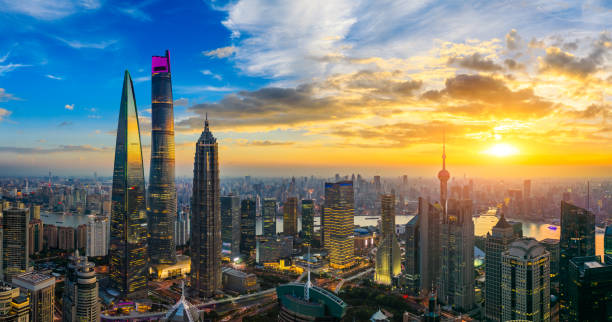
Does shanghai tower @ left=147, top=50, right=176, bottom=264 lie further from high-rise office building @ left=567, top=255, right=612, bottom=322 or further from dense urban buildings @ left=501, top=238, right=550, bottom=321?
high-rise office building @ left=567, top=255, right=612, bottom=322

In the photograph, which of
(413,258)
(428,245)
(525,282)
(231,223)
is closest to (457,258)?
(428,245)

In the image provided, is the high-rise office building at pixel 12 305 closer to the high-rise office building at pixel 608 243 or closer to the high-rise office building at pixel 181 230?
the high-rise office building at pixel 181 230

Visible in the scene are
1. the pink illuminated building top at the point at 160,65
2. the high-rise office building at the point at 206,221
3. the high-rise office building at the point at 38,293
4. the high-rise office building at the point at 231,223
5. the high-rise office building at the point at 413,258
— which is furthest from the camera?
the high-rise office building at the point at 231,223

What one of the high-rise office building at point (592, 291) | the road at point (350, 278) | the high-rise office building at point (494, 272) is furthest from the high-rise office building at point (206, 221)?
the high-rise office building at point (592, 291)

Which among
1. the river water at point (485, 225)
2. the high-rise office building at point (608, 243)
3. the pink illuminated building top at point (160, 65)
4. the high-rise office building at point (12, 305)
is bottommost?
the river water at point (485, 225)

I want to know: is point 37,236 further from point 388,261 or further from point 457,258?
point 457,258

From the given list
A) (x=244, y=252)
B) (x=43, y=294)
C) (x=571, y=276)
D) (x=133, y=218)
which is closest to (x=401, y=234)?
(x=244, y=252)
